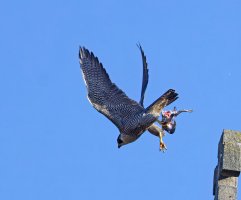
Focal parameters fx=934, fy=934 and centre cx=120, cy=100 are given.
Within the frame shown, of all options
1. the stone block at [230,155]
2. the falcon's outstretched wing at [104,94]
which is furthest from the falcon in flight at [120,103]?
the stone block at [230,155]

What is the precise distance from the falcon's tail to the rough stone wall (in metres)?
3.81

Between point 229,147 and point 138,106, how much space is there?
535 cm

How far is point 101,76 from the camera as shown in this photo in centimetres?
1623

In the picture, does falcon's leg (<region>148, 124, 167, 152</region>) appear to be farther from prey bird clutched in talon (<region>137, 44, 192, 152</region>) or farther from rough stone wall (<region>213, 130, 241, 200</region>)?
rough stone wall (<region>213, 130, 241, 200</region>)

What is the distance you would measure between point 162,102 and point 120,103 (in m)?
1.64

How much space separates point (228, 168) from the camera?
9.45 meters

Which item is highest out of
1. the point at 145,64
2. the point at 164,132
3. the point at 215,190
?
the point at 145,64

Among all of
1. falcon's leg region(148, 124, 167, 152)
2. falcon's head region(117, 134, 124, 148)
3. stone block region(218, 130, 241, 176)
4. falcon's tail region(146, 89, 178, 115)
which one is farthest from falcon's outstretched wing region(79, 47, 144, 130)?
stone block region(218, 130, 241, 176)

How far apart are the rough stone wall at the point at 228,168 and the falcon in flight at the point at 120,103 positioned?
387cm

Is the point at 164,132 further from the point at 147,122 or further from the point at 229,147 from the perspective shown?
the point at 229,147

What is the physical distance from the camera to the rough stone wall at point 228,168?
9445mm

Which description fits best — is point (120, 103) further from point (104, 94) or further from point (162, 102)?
point (162, 102)

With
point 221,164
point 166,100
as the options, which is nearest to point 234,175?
point 221,164

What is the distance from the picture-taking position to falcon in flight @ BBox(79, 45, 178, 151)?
1413cm
